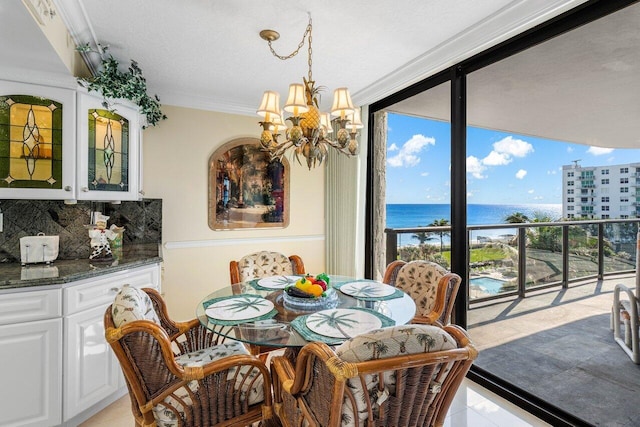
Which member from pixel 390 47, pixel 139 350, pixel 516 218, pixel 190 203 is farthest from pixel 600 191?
pixel 190 203

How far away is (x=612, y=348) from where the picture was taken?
6.61 ft

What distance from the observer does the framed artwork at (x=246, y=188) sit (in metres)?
3.77

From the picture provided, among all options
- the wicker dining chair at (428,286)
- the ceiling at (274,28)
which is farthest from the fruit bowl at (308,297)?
the ceiling at (274,28)

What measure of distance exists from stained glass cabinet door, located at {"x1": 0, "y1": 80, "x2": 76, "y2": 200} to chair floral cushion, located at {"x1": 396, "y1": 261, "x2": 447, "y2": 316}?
Result: 2509 mm

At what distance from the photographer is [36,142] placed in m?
2.15

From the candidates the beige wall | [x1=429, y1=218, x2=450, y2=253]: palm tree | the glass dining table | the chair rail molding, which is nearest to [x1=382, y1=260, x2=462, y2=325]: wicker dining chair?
the glass dining table

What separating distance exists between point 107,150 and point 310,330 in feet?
7.26

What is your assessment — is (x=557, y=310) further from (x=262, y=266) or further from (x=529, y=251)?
(x=262, y=266)

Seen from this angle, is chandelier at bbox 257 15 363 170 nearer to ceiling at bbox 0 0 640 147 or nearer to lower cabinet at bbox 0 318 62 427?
ceiling at bbox 0 0 640 147

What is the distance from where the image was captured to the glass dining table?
4.63 feet

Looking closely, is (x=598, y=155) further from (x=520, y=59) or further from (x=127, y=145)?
(x=127, y=145)

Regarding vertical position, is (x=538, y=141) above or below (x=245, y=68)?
below

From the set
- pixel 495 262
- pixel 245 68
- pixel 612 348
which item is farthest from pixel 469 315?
pixel 245 68

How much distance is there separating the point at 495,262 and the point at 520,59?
1826mm
